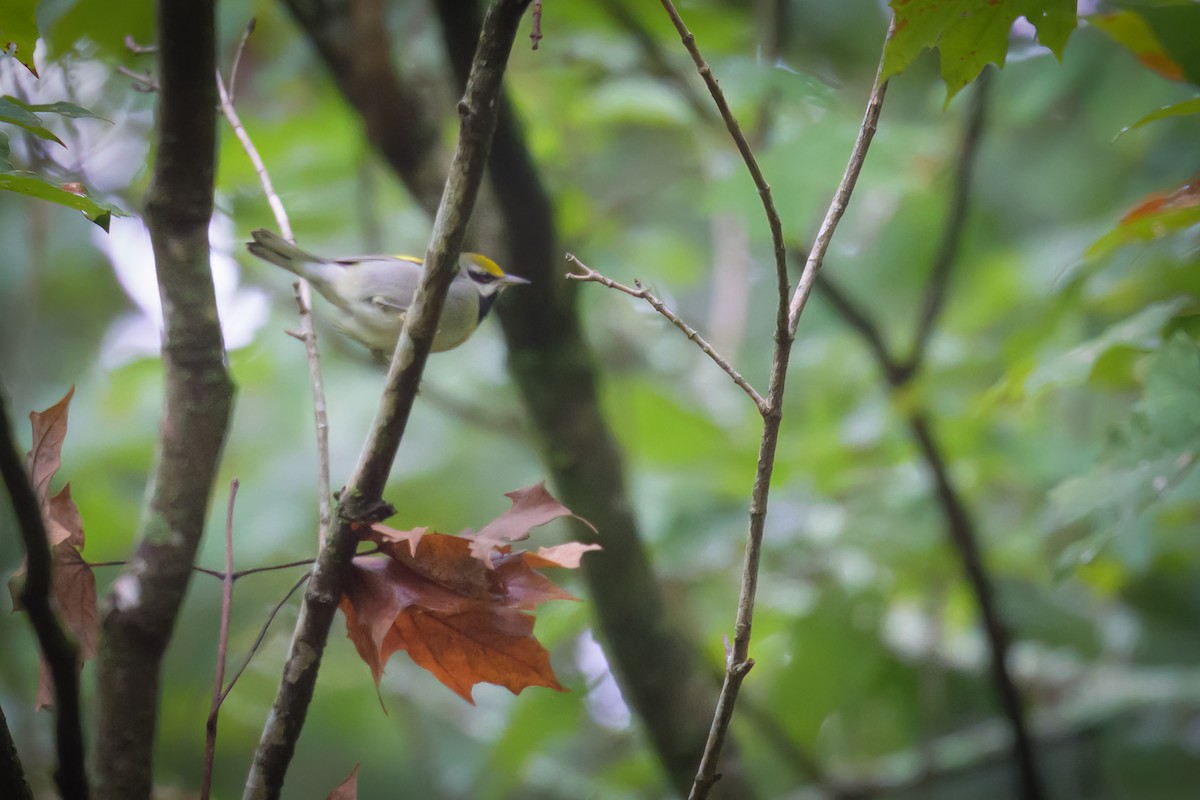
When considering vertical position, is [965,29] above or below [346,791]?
above

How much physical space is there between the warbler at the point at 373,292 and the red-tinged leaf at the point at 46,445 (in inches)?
24.3

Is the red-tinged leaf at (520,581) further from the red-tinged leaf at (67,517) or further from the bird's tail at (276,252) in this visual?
the bird's tail at (276,252)

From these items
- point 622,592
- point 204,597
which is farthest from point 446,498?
point 622,592

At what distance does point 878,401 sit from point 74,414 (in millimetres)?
3173

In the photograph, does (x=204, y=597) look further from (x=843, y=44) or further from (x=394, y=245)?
(x=843, y=44)

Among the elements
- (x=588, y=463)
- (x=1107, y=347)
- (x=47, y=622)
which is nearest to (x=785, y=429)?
(x=588, y=463)

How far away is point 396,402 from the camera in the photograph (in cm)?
91

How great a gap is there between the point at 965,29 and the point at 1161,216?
553mm

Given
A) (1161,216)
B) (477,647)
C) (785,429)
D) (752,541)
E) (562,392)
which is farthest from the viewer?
(785,429)

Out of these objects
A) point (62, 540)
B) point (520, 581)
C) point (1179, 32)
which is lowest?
point (62, 540)

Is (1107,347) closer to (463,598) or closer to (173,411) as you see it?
(463,598)

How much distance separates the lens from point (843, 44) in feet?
10.8

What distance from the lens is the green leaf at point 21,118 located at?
0.97m

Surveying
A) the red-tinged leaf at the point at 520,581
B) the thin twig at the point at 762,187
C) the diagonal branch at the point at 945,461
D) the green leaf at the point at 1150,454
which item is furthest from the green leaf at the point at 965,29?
the diagonal branch at the point at 945,461
